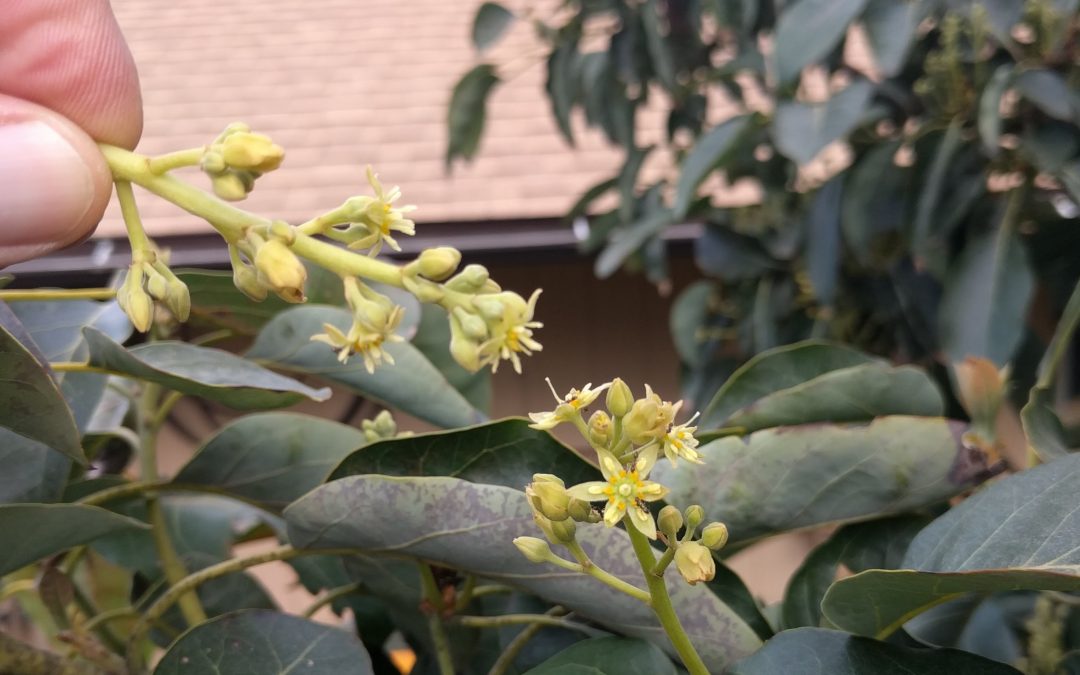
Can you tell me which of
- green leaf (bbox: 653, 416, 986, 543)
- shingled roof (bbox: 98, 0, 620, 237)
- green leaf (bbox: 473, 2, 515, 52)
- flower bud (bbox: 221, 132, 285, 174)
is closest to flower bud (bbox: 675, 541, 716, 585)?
green leaf (bbox: 653, 416, 986, 543)

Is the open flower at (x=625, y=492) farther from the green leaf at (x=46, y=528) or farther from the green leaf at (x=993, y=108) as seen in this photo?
the green leaf at (x=993, y=108)

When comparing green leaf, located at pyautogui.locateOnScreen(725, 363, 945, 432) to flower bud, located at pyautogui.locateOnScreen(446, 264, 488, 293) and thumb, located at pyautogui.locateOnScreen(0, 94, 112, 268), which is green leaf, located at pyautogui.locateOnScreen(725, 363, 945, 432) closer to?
flower bud, located at pyautogui.locateOnScreen(446, 264, 488, 293)

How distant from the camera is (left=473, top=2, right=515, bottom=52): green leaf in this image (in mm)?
1770

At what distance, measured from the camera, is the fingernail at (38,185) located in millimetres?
450

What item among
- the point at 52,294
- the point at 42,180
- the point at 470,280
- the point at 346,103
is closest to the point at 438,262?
the point at 470,280

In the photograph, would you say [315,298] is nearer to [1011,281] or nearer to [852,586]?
[852,586]

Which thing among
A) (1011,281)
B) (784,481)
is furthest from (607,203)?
(784,481)

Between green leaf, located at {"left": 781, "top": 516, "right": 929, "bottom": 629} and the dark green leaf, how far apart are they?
828 millimetres

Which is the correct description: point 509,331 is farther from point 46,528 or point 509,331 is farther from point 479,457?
point 46,528

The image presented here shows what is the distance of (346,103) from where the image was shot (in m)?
3.58

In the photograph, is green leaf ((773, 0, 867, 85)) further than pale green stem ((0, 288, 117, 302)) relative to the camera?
Yes

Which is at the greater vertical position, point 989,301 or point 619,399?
point 619,399

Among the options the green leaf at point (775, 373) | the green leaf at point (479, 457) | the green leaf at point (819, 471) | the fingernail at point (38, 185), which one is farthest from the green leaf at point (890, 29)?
the fingernail at point (38, 185)

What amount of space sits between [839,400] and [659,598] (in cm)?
23
